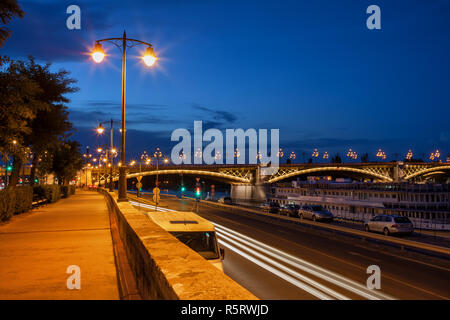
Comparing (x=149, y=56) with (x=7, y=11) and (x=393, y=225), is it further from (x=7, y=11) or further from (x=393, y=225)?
(x=393, y=225)

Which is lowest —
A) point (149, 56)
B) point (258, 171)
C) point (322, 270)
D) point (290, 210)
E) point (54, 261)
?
point (290, 210)

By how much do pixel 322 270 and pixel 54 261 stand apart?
982 cm

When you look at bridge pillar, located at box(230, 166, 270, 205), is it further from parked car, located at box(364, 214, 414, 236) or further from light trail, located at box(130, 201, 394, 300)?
light trail, located at box(130, 201, 394, 300)

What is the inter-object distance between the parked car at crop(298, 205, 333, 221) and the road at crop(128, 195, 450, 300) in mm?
15001

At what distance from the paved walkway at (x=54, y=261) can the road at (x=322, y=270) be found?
486 cm

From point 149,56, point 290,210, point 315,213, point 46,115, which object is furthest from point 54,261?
point 290,210

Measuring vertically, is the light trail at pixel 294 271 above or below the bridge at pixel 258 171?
below

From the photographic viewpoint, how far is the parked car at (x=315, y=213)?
39.4 meters

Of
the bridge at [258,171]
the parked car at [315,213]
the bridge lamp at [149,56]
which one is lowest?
the parked car at [315,213]

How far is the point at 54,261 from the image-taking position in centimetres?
1012

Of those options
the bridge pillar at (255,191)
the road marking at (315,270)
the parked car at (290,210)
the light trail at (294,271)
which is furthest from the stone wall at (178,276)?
the bridge pillar at (255,191)

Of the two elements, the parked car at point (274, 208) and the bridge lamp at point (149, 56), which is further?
the parked car at point (274, 208)

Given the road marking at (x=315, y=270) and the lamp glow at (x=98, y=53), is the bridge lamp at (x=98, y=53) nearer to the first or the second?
the lamp glow at (x=98, y=53)

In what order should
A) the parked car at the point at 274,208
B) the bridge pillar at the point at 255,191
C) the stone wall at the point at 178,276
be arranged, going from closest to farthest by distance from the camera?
1. the stone wall at the point at 178,276
2. the parked car at the point at 274,208
3. the bridge pillar at the point at 255,191
